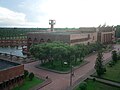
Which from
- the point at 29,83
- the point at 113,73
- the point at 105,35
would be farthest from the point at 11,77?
the point at 105,35

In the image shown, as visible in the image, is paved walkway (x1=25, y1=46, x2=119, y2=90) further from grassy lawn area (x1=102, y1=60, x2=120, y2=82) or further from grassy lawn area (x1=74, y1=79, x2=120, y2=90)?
grassy lawn area (x1=102, y1=60, x2=120, y2=82)

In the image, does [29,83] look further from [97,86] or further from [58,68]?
[97,86]

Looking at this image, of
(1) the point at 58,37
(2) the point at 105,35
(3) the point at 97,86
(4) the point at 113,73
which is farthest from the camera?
Answer: (2) the point at 105,35

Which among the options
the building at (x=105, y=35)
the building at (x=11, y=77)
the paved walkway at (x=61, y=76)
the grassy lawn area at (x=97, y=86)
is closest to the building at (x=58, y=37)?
the paved walkway at (x=61, y=76)

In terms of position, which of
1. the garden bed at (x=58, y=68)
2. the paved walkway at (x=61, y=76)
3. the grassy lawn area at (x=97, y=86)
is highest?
the garden bed at (x=58, y=68)

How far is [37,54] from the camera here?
41250mm

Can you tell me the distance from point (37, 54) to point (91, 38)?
40715 millimetres

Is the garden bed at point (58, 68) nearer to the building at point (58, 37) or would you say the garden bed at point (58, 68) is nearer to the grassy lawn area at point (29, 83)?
the grassy lawn area at point (29, 83)

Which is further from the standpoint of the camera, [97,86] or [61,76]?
[61,76]

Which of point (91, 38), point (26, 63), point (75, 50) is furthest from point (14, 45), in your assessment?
point (75, 50)

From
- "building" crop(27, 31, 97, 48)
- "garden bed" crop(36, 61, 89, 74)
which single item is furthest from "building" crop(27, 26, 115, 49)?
"garden bed" crop(36, 61, 89, 74)

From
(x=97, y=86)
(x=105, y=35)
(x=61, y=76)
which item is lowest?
(x=97, y=86)

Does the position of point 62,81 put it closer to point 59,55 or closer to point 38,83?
point 38,83

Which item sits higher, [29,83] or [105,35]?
[105,35]
